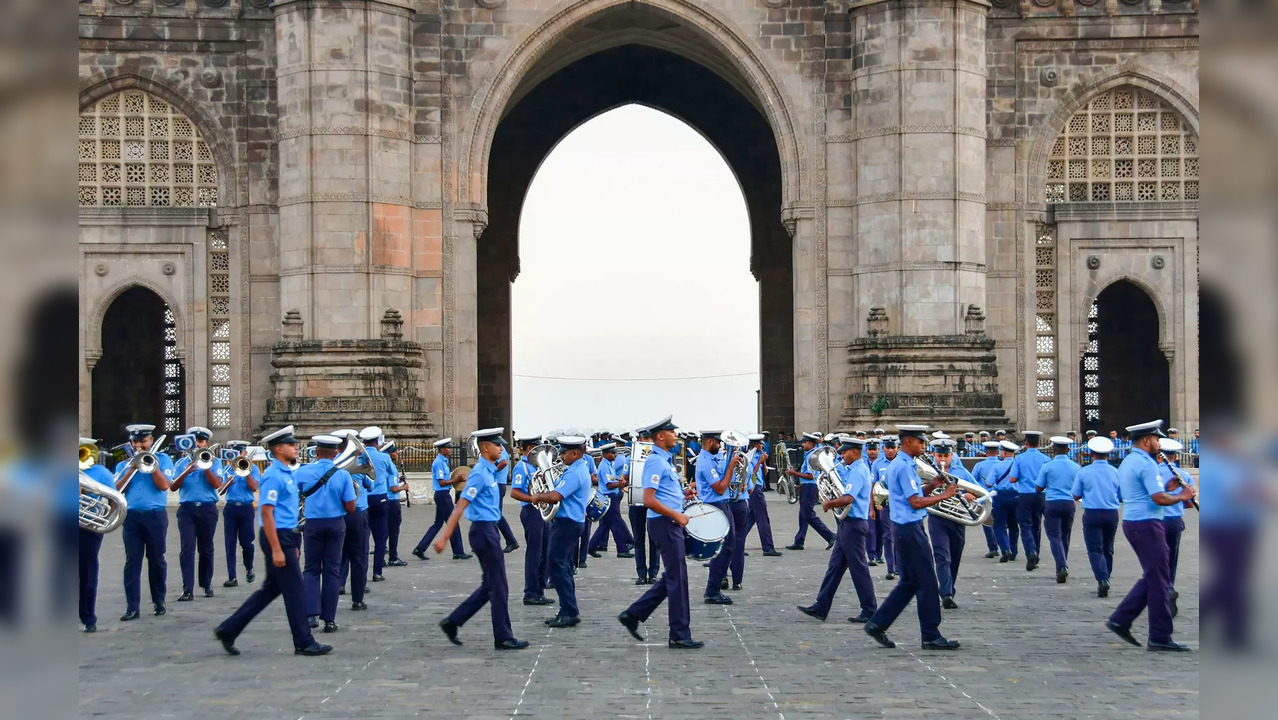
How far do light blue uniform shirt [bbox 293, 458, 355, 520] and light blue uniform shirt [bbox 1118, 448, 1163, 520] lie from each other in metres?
6.48

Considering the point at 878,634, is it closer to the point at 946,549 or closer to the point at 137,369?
the point at 946,549

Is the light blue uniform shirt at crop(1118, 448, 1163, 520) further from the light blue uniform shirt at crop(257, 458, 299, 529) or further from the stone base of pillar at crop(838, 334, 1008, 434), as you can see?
the stone base of pillar at crop(838, 334, 1008, 434)

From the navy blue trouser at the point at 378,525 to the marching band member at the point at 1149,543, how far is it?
30.0 feet

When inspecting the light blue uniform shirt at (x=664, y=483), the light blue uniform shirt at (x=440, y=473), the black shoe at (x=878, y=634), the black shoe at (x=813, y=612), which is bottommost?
the black shoe at (x=813, y=612)

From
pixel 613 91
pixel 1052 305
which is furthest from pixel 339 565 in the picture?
pixel 613 91

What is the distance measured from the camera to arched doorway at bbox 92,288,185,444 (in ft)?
129

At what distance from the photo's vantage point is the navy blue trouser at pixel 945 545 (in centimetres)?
1474

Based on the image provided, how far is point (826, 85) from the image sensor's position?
3206cm

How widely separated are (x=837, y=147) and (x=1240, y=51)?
99.6 ft

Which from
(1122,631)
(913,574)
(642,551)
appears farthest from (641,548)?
(1122,631)

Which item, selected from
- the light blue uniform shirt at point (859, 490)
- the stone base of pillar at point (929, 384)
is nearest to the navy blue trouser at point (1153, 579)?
the light blue uniform shirt at point (859, 490)

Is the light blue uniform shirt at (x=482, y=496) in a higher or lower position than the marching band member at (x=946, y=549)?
higher

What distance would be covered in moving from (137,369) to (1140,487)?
32695 mm

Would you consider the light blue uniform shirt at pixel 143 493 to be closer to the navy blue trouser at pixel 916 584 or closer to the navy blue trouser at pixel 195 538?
the navy blue trouser at pixel 195 538
